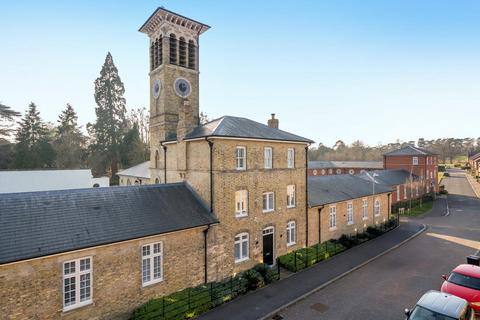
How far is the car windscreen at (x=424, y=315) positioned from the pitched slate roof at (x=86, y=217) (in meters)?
10.1

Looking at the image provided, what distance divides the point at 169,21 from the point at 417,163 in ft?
164

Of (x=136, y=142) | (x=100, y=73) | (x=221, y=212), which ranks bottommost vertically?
(x=221, y=212)

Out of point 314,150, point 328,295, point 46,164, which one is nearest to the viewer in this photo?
point 328,295

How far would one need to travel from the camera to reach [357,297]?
14680 millimetres

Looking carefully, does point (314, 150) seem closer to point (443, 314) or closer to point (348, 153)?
point (348, 153)

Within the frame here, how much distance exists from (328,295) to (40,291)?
13714 millimetres

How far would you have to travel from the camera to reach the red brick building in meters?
49.9

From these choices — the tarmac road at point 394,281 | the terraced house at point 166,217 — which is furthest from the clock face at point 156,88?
the tarmac road at point 394,281

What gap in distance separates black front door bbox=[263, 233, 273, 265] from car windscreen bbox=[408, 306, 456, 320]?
939 centimetres

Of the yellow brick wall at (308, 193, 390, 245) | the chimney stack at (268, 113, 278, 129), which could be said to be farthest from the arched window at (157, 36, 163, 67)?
the yellow brick wall at (308, 193, 390, 245)

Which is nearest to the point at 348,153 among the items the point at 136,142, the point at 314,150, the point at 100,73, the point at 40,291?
the point at 314,150

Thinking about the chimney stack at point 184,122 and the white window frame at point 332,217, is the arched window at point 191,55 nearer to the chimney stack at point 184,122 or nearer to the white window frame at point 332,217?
the chimney stack at point 184,122

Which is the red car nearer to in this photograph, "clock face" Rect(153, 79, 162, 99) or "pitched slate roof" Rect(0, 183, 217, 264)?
"pitched slate roof" Rect(0, 183, 217, 264)

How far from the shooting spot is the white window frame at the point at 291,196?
65.8 feet
